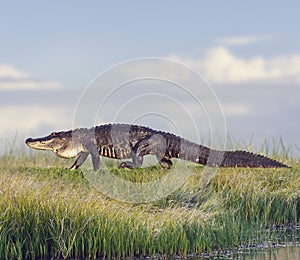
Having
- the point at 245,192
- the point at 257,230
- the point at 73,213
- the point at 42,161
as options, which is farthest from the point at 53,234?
the point at 42,161

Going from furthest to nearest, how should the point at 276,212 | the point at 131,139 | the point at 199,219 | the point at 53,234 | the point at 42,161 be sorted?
1. the point at 42,161
2. the point at 131,139
3. the point at 276,212
4. the point at 199,219
5. the point at 53,234

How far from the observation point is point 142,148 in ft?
54.5

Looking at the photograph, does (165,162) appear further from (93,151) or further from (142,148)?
(93,151)

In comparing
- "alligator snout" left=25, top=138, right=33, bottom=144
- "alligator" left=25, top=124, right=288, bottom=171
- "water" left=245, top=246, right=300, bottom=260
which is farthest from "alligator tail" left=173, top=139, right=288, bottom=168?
"water" left=245, top=246, right=300, bottom=260

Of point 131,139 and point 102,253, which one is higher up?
point 131,139

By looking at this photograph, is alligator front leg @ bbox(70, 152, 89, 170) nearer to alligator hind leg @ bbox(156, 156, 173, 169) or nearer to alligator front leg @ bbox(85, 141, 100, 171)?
alligator front leg @ bbox(85, 141, 100, 171)

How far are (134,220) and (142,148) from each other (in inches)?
223

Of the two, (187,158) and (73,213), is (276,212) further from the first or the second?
(73,213)

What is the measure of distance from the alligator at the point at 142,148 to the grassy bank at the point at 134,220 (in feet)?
6.47

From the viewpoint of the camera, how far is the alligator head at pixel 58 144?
56.4 feet

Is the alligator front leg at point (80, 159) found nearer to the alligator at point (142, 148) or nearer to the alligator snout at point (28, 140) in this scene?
the alligator at point (142, 148)

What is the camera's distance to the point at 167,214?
1192cm

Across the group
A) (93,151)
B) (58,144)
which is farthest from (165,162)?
(58,144)

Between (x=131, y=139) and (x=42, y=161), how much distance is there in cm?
301
